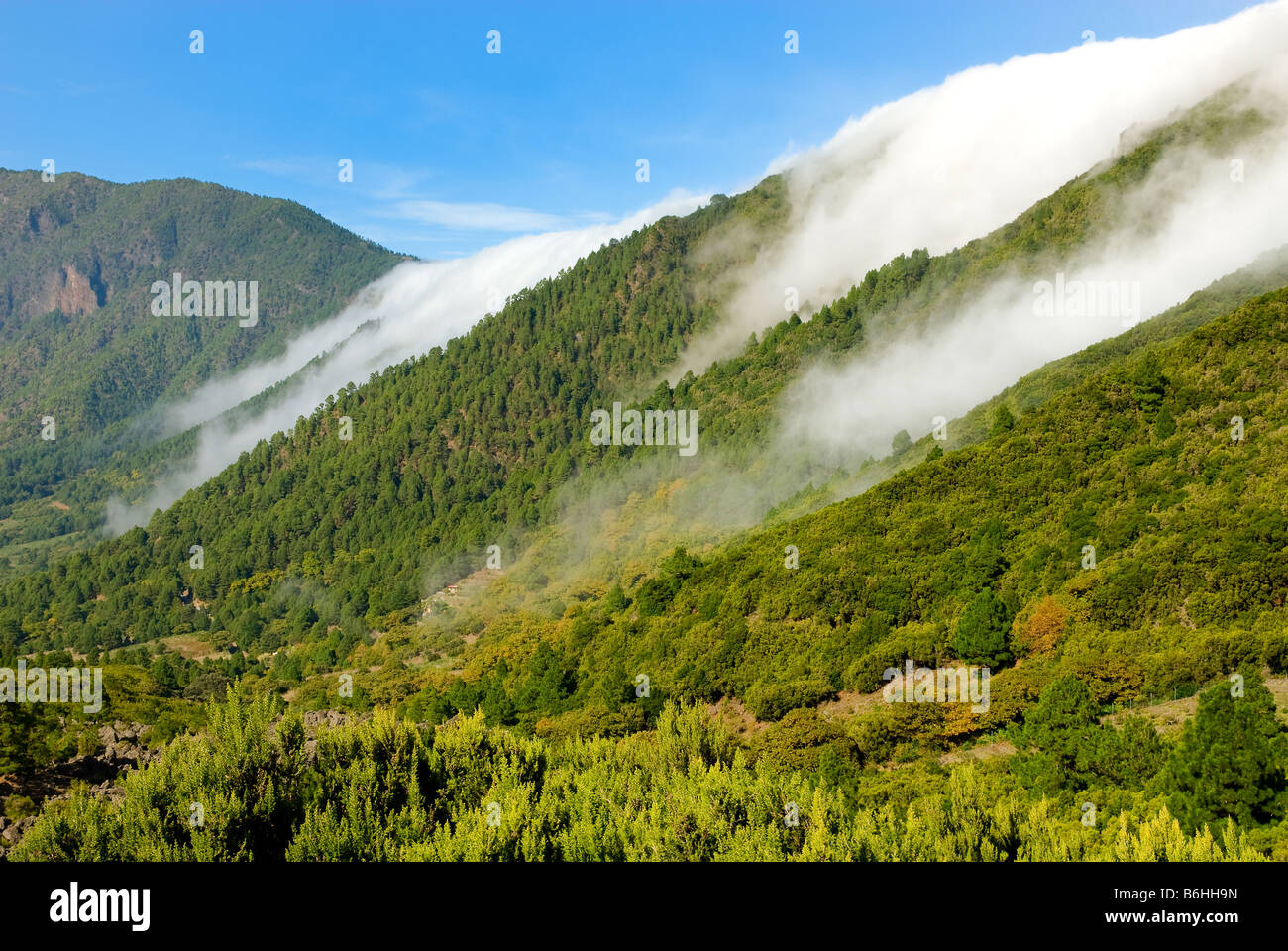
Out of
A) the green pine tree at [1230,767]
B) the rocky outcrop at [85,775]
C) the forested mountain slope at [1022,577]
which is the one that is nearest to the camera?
Result: the green pine tree at [1230,767]

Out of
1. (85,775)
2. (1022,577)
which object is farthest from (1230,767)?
(85,775)

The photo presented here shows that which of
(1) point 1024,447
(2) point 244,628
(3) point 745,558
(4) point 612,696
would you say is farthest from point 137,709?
(2) point 244,628

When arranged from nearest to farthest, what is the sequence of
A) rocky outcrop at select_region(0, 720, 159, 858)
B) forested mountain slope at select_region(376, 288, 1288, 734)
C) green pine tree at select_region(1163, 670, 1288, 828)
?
green pine tree at select_region(1163, 670, 1288, 828) → rocky outcrop at select_region(0, 720, 159, 858) → forested mountain slope at select_region(376, 288, 1288, 734)

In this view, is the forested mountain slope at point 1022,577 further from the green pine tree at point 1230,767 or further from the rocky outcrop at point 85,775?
the rocky outcrop at point 85,775

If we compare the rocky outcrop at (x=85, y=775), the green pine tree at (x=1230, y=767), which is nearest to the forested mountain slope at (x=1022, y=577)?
the green pine tree at (x=1230, y=767)

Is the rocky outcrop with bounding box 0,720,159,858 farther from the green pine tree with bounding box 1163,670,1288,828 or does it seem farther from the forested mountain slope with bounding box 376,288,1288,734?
the green pine tree with bounding box 1163,670,1288,828

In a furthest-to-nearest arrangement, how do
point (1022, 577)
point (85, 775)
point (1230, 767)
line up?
point (1022, 577) < point (85, 775) < point (1230, 767)

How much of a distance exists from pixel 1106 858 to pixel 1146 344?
104 metres

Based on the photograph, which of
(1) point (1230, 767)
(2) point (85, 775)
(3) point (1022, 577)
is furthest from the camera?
(3) point (1022, 577)

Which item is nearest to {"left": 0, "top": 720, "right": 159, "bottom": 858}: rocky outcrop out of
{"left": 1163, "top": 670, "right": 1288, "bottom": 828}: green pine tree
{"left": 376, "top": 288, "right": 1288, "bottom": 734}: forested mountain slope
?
{"left": 376, "top": 288, "right": 1288, "bottom": 734}: forested mountain slope

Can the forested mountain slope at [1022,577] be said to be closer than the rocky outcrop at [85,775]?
No

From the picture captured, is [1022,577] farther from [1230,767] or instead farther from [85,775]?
[85,775]

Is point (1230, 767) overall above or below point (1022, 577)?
below

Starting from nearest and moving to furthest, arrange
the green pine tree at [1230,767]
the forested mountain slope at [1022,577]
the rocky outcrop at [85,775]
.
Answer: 1. the green pine tree at [1230,767]
2. the rocky outcrop at [85,775]
3. the forested mountain slope at [1022,577]
